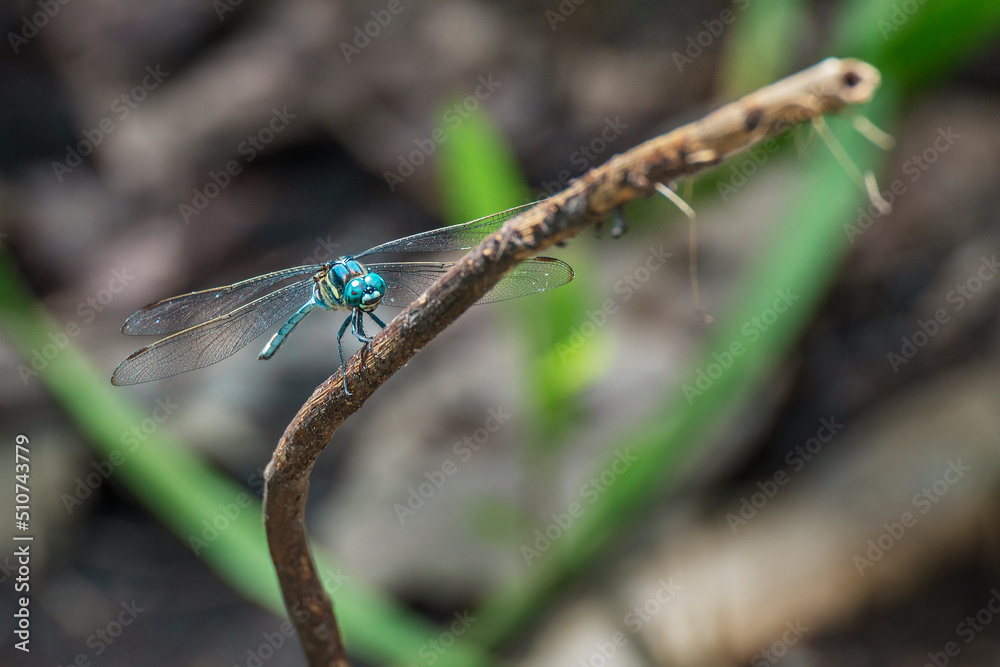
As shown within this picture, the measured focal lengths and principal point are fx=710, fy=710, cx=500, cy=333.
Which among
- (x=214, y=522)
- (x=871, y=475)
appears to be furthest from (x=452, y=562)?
(x=871, y=475)

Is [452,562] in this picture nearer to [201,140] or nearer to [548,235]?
[548,235]
